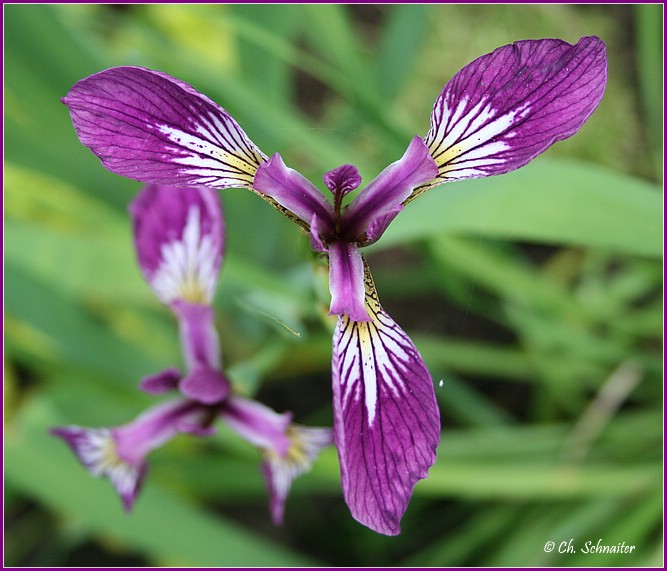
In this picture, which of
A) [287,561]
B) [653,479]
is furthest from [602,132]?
[287,561]

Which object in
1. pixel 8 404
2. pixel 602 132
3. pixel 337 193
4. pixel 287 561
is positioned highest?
pixel 602 132

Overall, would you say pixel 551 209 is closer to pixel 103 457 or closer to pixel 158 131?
pixel 158 131

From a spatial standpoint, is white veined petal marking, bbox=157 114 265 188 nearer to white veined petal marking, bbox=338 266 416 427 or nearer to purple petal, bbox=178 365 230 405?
white veined petal marking, bbox=338 266 416 427

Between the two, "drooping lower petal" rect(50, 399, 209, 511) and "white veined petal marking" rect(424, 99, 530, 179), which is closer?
"white veined petal marking" rect(424, 99, 530, 179)

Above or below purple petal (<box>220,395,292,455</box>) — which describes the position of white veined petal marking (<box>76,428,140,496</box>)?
below

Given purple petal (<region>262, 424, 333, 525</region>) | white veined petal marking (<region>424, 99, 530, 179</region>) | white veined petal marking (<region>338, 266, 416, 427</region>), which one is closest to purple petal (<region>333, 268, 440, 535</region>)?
white veined petal marking (<region>338, 266, 416, 427</region>)

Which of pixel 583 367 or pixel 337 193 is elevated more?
pixel 337 193

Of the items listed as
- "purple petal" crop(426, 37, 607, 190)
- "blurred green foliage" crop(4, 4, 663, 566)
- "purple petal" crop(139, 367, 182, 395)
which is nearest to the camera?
"purple petal" crop(426, 37, 607, 190)

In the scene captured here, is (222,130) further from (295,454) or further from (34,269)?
(34,269)
